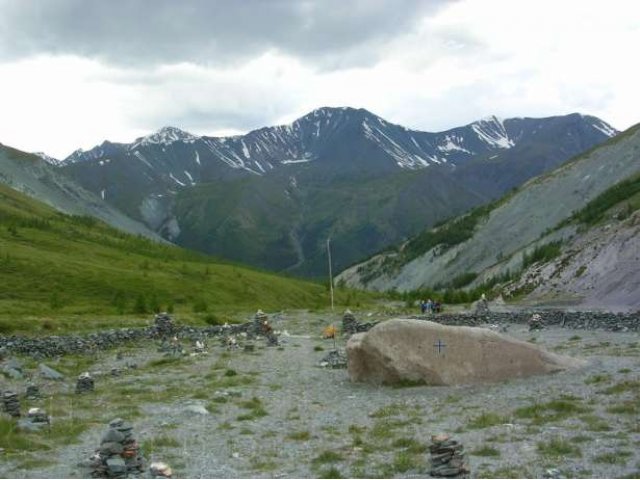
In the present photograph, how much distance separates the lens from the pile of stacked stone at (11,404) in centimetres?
2948

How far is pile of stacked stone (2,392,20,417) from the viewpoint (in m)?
29.5

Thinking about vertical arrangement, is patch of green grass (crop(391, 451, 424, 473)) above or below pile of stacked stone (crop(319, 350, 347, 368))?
above

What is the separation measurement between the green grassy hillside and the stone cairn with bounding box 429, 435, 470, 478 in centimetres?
5245

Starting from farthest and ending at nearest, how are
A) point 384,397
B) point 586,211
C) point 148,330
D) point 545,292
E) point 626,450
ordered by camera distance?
1. point 586,211
2. point 545,292
3. point 148,330
4. point 384,397
5. point 626,450

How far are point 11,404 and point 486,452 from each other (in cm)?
2018

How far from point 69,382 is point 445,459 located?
2833cm

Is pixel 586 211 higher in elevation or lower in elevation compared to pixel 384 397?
higher

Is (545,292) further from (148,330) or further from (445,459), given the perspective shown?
(445,459)

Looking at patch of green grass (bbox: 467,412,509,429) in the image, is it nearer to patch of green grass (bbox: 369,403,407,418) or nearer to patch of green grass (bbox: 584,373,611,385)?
patch of green grass (bbox: 369,403,407,418)

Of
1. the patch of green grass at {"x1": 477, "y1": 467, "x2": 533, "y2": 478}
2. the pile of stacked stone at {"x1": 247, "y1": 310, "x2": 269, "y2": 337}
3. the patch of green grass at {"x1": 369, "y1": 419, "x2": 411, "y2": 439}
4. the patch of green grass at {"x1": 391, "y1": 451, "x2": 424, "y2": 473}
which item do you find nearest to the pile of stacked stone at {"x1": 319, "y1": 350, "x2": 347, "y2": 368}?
the patch of green grass at {"x1": 369, "y1": 419, "x2": 411, "y2": 439}

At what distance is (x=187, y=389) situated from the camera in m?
36.6

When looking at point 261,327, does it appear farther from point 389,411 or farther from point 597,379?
point 597,379

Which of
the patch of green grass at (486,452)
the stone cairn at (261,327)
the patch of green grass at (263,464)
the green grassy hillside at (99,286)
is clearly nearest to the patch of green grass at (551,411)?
the patch of green grass at (486,452)

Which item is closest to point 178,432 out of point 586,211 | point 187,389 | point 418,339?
point 187,389
